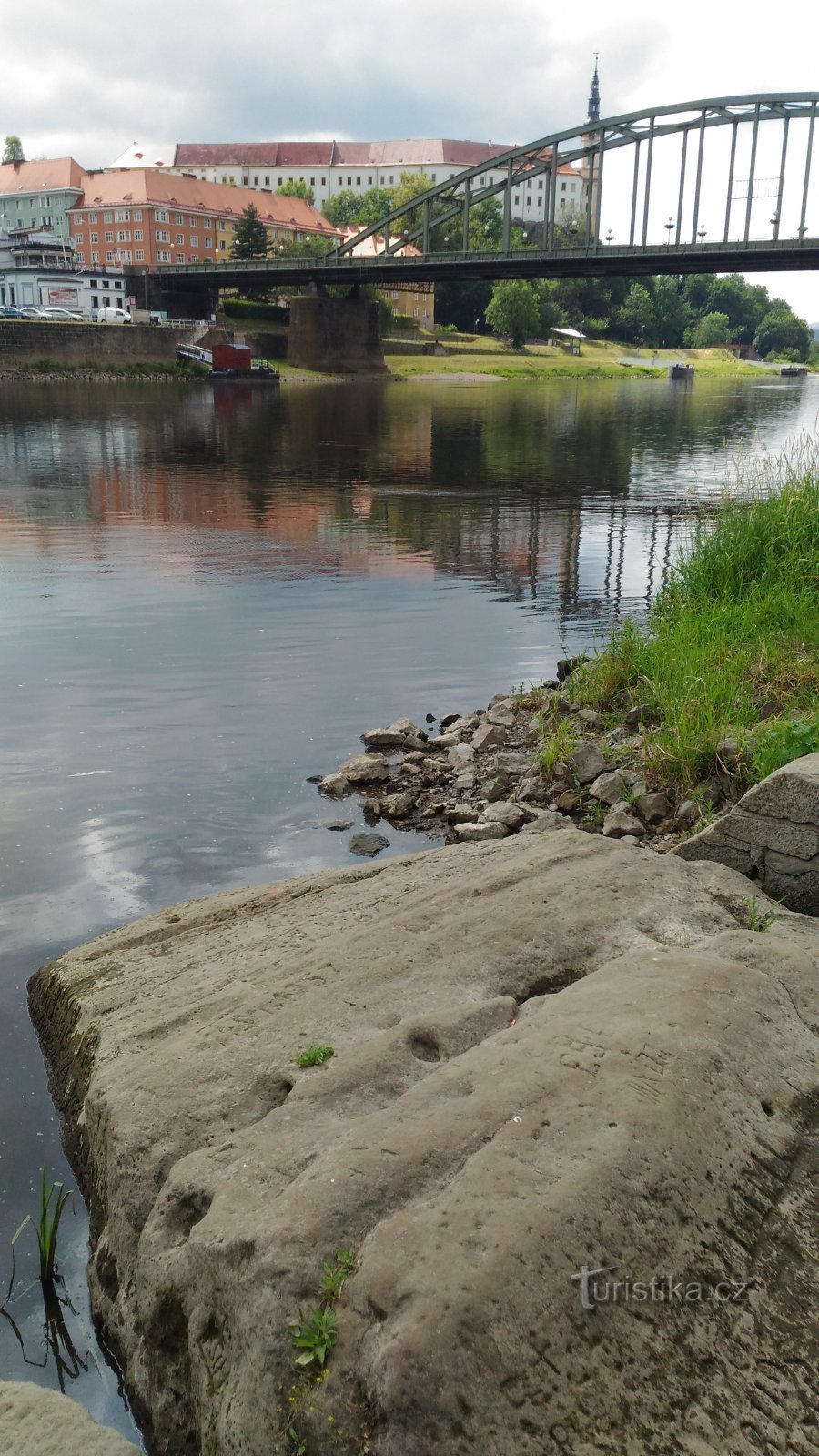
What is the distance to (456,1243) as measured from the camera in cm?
298

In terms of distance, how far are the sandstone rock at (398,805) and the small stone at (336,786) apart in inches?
18.5

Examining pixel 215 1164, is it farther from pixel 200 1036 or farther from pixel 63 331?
pixel 63 331

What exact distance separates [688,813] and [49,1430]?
17.9ft

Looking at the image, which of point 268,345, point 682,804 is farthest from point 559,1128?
point 268,345

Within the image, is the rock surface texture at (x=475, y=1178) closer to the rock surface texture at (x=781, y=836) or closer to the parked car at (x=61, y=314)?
the rock surface texture at (x=781, y=836)

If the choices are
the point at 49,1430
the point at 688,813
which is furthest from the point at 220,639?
the point at 49,1430

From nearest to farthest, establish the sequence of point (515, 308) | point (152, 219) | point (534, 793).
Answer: point (534, 793), point (515, 308), point (152, 219)

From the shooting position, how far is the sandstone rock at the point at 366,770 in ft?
30.9

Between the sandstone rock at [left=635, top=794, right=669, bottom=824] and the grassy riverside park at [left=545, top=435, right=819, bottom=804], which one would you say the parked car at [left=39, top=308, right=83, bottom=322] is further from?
the sandstone rock at [left=635, top=794, right=669, bottom=824]

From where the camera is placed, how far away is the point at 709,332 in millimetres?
189875

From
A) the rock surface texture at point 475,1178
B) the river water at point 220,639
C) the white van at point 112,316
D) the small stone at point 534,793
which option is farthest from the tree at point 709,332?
the rock surface texture at point 475,1178

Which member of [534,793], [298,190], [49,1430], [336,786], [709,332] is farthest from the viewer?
[709,332]

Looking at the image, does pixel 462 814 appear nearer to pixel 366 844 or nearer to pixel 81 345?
pixel 366 844
